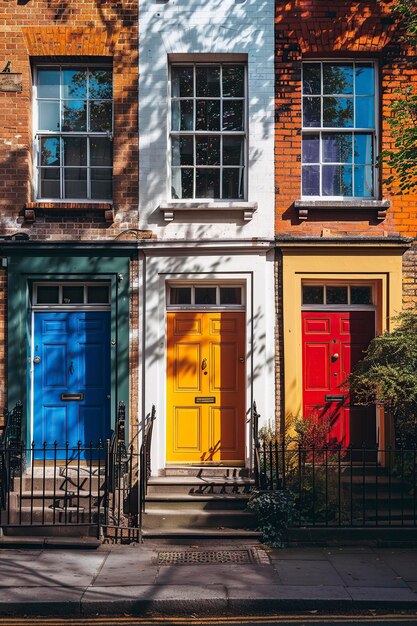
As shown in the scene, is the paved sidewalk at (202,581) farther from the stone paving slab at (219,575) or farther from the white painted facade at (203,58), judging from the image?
the white painted facade at (203,58)

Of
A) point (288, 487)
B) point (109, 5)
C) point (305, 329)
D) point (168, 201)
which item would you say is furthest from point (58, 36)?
point (288, 487)

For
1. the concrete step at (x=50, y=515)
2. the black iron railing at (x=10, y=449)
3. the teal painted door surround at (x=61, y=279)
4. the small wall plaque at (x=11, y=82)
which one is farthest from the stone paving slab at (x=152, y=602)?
the small wall plaque at (x=11, y=82)

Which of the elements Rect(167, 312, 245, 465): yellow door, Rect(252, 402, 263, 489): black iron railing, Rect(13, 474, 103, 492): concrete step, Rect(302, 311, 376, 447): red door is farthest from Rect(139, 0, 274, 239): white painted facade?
Rect(13, 474, 103, 492): concrete step

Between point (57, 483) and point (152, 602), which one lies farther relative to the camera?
point (57, 483)

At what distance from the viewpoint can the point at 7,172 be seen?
10.7m

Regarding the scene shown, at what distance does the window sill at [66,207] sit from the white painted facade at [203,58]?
1.61 feet

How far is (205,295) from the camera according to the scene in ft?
35.6

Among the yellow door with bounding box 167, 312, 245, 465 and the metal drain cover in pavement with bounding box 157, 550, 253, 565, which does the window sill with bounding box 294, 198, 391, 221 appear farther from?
the metal drain cover in pavement with bounding box 157, 550, 253, 565

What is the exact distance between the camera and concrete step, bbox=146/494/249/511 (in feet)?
31.6

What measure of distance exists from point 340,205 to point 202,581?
222 inches

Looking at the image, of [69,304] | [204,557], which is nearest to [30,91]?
[69,304]

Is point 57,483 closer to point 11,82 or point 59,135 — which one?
point 59,135

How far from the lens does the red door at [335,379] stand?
10750 millimetres

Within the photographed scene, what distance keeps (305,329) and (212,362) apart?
1449 mm
